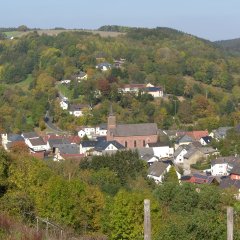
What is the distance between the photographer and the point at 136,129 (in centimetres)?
3084

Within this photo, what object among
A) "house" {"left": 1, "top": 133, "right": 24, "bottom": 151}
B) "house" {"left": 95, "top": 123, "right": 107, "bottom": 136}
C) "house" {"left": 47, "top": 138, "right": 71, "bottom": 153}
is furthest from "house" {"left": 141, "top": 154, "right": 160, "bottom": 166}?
"house" {"left": 1, "top": 133, "right": 24, "bottom": 151}

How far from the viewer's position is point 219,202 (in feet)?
46.6

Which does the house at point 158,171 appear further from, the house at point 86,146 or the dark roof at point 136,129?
the dark roof at point 136,129

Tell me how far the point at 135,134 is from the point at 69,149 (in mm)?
3955

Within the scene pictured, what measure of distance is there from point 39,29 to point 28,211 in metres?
59.7

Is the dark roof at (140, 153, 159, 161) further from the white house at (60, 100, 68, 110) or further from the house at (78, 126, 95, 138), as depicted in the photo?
the white house at (60, 100, 68, 110)

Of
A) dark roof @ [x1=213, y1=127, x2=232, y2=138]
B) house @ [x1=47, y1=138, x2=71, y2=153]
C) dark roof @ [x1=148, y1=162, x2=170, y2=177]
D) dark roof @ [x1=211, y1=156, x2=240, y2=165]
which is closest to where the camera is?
dark roof @ [x1=148, y1=162, x2=170, y2=177]

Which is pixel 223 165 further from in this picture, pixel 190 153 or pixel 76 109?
pixel 76 109

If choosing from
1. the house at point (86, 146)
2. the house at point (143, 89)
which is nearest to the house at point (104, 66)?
the house at point (143, 89)

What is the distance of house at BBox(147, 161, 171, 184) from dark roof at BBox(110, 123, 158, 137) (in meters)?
6.71

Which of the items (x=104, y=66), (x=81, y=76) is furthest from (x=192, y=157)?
(x=104, y=66)

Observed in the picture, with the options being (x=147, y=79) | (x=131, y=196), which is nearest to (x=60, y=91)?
(x=147, y=79)

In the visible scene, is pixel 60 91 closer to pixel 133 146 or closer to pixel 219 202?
pixel 133 146

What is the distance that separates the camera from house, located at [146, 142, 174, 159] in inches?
1136
